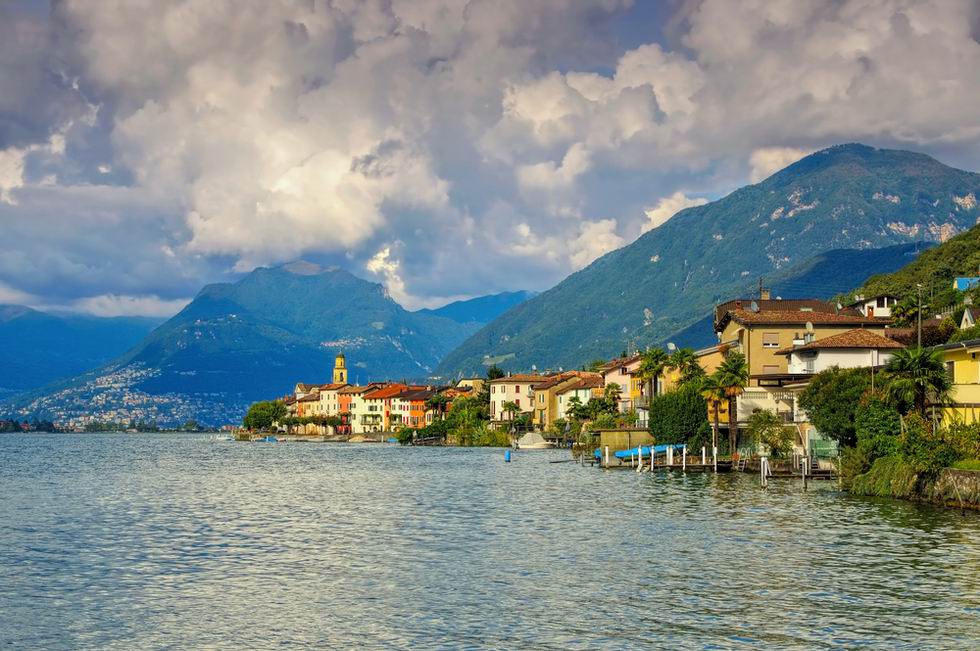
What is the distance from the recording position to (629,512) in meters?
65.8

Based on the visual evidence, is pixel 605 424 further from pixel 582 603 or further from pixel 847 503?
pixel 582 603

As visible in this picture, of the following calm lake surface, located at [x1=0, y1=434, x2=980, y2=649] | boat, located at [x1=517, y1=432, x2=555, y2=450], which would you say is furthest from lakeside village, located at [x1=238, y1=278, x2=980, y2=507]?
boat, located at [x1=517, y1=432, x2=555, y2=450]

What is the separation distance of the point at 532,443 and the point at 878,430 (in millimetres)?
116648

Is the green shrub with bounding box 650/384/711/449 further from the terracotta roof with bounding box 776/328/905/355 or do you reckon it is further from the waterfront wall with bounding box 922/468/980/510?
the waterfront wall with bounding box 922/468/980/510

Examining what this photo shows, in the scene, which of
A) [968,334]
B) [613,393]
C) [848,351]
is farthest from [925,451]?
[613,393]

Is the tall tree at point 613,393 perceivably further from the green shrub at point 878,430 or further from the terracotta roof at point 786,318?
the green shrub at point 878,430

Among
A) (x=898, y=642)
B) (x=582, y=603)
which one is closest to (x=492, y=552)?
(x=582, y=603)

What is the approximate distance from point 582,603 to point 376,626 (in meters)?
7.26

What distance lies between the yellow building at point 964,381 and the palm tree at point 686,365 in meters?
45.9

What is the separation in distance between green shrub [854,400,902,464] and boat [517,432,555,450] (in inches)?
4389

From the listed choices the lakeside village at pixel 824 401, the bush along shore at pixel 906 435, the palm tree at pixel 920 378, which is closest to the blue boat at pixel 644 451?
the lakeside village at pixel 824 401

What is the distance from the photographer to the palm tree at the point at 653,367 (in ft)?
439

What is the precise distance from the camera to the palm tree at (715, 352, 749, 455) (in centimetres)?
10050

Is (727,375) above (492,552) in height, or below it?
above
